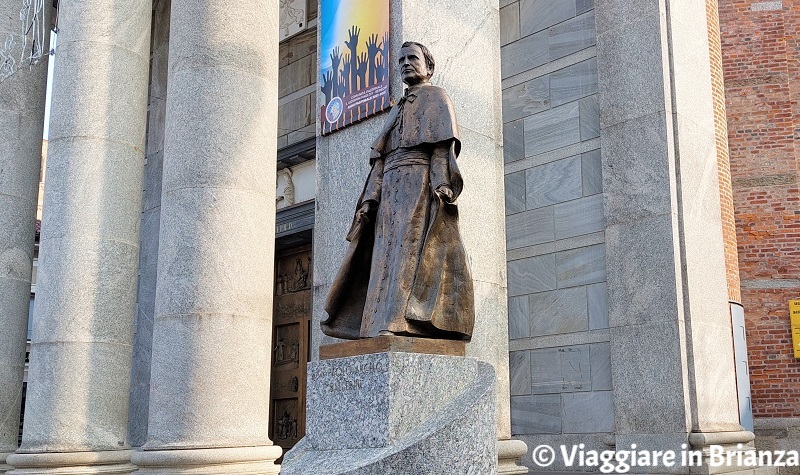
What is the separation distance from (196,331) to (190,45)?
3090 mm

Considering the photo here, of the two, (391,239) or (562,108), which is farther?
(562,108)

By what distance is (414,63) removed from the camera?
653cm

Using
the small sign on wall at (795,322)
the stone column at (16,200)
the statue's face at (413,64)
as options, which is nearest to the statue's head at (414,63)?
the statue's face at (413,64)

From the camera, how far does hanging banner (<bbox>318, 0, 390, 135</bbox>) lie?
9070 mm

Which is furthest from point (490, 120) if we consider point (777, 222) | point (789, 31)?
point (789, 31)

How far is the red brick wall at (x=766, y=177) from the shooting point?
1394 centimetres

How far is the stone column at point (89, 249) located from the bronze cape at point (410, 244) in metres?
4.08

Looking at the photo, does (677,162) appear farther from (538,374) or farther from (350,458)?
(350,458)

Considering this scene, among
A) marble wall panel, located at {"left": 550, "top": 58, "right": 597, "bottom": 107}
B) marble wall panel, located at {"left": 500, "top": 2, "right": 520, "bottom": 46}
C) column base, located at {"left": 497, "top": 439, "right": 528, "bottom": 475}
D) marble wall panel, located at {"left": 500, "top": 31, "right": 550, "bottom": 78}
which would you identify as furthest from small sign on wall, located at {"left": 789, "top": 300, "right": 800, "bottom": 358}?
column base, located at {"left": 497, "top": 439, "right": 528, "bottom": 475}

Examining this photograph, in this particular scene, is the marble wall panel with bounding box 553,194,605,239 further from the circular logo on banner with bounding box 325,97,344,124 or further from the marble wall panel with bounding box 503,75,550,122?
the circular logo on banner with bounding box 325,97,344,124

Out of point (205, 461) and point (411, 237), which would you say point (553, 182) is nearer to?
point (411, 237)

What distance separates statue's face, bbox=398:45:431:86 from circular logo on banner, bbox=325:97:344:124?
2952mm

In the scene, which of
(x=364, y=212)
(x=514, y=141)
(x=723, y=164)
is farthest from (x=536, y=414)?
(x=364, y=212)

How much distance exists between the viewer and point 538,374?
11.2 m
